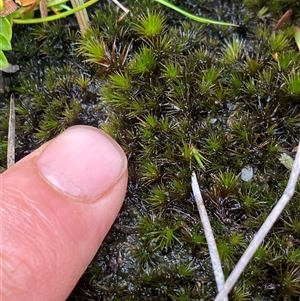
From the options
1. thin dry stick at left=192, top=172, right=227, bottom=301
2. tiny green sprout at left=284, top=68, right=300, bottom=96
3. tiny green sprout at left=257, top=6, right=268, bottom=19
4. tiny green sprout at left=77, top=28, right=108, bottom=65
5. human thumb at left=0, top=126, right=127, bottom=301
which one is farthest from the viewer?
tiny green sprout at left=257, top=6, right=268, bottom=19

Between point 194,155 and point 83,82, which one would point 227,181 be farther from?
point 83,82

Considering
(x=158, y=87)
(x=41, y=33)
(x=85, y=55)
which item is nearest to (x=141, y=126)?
(x=158, y=87)

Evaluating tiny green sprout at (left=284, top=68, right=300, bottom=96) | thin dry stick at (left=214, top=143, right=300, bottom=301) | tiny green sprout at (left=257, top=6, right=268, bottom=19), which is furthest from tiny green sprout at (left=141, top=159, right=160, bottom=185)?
tiny green sprout at (left=257, top=6, right=268, bottom=19)

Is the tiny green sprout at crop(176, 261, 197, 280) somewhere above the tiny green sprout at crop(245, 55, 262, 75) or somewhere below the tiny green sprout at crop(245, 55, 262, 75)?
below

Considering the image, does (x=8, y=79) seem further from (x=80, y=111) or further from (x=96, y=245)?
(x=96, y=245)

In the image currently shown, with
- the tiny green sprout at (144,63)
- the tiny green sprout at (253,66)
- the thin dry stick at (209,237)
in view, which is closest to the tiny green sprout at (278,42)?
the tiny green sprout at (253,66)

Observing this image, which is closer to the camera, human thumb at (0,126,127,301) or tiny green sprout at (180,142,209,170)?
human thumb at (0,126,127,301)

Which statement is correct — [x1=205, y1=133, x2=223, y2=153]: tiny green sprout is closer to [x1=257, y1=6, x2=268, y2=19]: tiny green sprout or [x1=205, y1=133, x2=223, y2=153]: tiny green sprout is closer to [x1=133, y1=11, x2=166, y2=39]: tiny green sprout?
[x1=133, y1=11, x2=166, y2=39]: tiny green sprout
